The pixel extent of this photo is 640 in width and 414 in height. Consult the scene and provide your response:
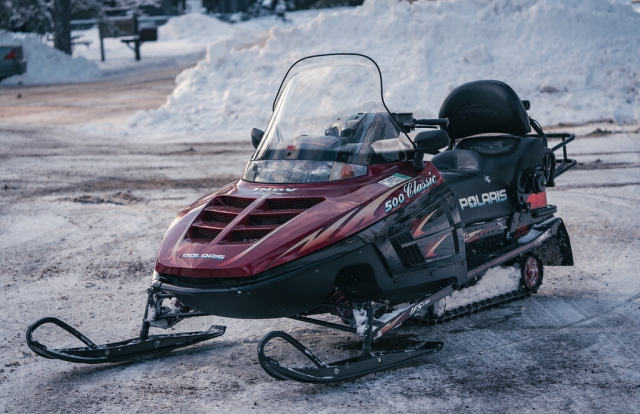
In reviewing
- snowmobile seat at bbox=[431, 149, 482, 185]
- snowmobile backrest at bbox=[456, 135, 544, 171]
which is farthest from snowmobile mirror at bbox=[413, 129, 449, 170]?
snowmobile backrest at bbox=[456, 135, 544, 171]

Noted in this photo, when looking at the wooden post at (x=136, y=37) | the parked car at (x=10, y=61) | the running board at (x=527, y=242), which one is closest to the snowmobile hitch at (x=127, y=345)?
the running board at (x=527, y=242)

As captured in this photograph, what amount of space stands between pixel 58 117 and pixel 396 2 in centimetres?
853

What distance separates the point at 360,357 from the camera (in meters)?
4.48

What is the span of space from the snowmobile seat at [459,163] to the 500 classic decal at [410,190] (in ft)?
2.78

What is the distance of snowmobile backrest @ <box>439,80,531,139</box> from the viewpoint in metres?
6.43

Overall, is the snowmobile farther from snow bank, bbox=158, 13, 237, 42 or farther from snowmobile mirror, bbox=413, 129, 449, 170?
snow bank, bbox=158, 13, 237, 42

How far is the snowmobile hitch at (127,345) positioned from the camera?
184 inches

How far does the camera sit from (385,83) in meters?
16.2

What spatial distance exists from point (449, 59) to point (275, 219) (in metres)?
13.2

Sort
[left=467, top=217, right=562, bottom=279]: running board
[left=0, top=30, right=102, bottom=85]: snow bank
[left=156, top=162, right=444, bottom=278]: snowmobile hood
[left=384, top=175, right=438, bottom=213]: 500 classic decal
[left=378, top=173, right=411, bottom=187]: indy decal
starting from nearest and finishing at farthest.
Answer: [left=156, top=162, right=444, bottom=278]: snowmobile hood
[left=384, top=175, right=438, bottom=213]: 500 classic decal
[left=378, top=173, right=411, bottom=187]: indy decal
[left=467, top=217, right=562, bottom=279]: running board
[left=0, top=30, right=102, bottom=85]: snow bank

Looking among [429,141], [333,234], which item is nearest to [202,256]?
[333,234]

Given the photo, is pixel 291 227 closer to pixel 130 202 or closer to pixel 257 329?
pixel 257 329

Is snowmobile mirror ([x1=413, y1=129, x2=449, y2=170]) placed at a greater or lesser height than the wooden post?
greater

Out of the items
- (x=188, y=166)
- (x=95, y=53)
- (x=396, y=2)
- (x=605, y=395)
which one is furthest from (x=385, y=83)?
(x=95, y=53)
